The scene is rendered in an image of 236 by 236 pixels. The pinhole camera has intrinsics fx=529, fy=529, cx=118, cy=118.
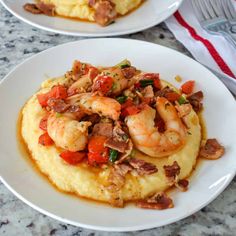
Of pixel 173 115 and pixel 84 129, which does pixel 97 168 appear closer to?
pixel 84 129

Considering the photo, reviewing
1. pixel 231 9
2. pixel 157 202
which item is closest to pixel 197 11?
pixel 231 9

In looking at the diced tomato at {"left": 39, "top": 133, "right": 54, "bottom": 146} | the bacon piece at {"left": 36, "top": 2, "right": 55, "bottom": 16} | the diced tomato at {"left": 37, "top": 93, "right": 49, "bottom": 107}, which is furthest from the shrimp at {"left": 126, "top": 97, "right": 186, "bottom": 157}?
the bacon piece at {"left": 36, "top": 2, "right": 55, "bottom": 16}

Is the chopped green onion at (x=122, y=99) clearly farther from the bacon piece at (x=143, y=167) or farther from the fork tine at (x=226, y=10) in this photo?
the fork tine at (x=226, y=10)

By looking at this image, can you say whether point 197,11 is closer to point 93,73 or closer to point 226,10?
point 226,10

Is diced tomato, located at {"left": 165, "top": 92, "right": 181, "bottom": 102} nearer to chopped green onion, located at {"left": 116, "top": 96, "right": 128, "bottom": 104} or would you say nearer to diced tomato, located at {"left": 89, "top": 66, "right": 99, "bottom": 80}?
chopped green onion, located at {"left": 116, "top": 96, "right": 128, "bottom": 104}

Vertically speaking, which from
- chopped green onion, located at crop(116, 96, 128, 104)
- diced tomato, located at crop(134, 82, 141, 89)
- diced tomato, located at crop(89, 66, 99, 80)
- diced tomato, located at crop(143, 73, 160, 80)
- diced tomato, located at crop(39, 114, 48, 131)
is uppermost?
diced tomato, located at crop(89, 66, 99, 80)

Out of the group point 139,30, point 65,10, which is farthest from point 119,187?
point 65,10

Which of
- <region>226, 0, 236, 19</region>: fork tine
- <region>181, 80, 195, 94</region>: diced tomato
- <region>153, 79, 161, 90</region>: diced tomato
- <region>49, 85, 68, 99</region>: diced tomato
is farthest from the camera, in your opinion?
<region>226, 0, 236, 19</region>: fork tine
